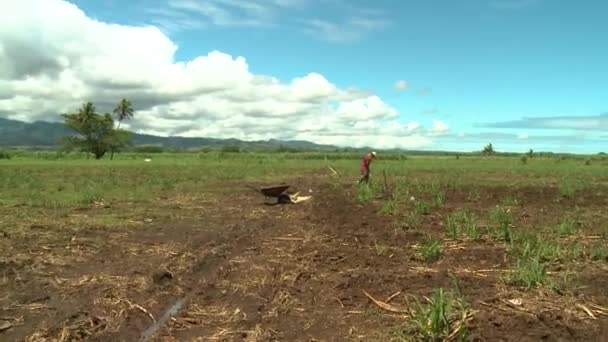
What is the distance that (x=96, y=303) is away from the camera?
301 inches

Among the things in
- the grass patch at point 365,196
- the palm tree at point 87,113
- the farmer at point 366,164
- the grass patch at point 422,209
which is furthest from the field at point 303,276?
the palm tree at point 87,113

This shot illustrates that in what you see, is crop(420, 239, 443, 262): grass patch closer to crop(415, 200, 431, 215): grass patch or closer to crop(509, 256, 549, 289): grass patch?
crop(509, 256, 549, 289): grass patch

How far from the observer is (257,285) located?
866 cm

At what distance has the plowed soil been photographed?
648 cm

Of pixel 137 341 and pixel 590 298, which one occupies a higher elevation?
pixel 590 298

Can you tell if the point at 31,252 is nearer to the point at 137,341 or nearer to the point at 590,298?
the point at 137,341

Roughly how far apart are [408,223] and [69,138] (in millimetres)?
75718

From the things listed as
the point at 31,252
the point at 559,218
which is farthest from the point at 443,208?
the point at 31,252

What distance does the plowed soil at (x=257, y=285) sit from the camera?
6.48 meters

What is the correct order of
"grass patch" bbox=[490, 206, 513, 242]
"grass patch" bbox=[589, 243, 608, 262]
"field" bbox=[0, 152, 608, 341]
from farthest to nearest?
"grass patch" bbox=[490, 206, 513, 242] < "grass patch" bbox=[589, 243, 608, 262] < "field" bbox=[0, 152, 608, 341]

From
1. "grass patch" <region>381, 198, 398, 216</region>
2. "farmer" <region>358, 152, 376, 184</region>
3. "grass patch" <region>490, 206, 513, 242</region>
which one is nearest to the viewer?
"grass patch" <region>490, 206, 513, 242</region>

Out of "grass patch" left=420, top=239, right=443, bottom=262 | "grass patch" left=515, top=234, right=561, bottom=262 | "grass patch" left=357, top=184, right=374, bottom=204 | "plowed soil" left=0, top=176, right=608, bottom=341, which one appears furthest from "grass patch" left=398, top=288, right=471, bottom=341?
"grass patch" left=357, top=184, right=374, bottom=204

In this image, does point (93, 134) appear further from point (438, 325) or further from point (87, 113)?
point (438, 325)

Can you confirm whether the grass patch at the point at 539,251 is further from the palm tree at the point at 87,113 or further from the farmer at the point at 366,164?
the palm tree at the point at 87,113
